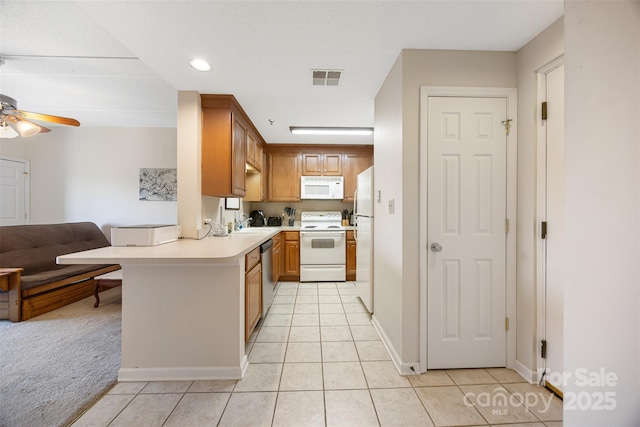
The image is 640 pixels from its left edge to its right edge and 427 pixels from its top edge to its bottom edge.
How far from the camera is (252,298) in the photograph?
209 centimetres

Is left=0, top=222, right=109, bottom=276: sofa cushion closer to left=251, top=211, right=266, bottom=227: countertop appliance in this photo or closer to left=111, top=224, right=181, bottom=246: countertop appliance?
left=111, top=224, right=181, bottom=246: countertop appliance

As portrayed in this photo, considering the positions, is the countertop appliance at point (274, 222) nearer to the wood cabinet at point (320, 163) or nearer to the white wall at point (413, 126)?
the wood cabinet at point (320, 163)

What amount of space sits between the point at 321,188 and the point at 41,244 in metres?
3.90

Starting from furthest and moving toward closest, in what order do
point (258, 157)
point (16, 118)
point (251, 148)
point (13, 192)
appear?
point (258, 157) → point (13, 192) → point (251, 148) → point (16, 118)

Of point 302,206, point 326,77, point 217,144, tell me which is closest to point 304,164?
point 302,206

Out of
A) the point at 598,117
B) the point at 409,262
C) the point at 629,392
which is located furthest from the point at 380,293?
the point at 598,117

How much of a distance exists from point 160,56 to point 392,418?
113 inches

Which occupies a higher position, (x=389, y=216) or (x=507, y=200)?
(x=507, y=200)

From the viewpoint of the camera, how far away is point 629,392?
0.60 metres

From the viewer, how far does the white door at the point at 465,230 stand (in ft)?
5.62

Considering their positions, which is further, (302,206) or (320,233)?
(302,206)

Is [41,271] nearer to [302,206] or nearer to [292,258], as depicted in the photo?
[292,258]

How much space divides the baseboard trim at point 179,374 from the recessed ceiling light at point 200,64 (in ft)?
7.44

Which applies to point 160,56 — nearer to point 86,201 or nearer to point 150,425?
point 150,425
